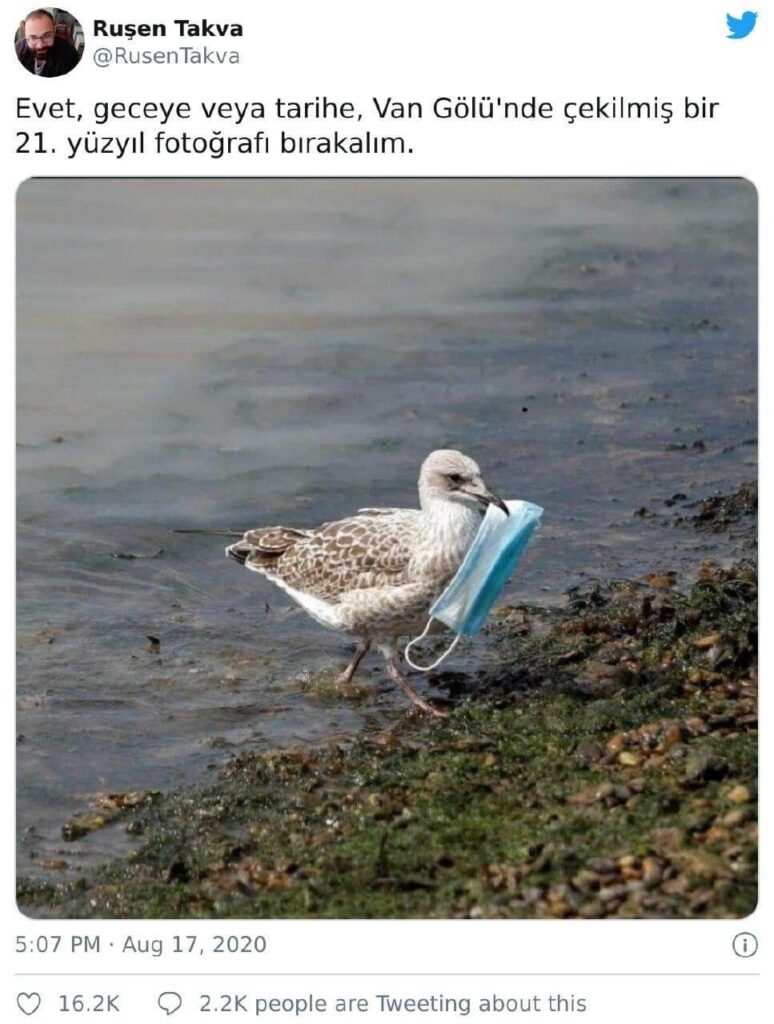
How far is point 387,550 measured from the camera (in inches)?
308

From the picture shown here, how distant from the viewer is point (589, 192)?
1116 centimetres

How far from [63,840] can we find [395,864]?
1.67 metres

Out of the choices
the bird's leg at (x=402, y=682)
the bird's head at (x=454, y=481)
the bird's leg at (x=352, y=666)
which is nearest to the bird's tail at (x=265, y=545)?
the bird's leg at (x=352, y=666)

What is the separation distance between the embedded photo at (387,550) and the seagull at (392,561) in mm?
19

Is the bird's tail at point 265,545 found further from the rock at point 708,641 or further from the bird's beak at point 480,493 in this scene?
the rock at point 708,641

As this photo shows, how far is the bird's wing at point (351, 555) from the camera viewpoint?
7.78 meters

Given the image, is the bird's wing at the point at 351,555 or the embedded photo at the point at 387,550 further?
the bird's wing at the point at 351,555

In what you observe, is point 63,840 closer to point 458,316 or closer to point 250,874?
point 250,874

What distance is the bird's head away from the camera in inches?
297

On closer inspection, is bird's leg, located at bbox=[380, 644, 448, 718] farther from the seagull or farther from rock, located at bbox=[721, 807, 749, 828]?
rock, located at bbox=[721, 807, 749, 828]
